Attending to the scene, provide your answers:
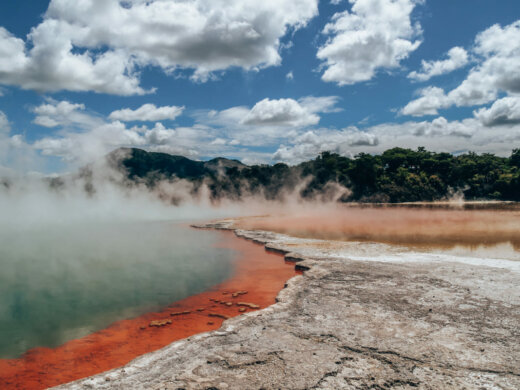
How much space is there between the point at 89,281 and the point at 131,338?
12.1ft

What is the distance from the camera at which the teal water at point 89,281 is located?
5324 millimetres

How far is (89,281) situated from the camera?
25.6 ft

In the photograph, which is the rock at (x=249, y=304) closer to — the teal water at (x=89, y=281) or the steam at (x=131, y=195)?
the teal water at (x=89, y=281)

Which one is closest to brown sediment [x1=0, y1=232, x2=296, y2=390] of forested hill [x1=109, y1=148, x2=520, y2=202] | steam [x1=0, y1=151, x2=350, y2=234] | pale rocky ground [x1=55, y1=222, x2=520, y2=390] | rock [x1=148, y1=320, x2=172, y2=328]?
rock [x1=148, y1=320, x2=172, y2=328]

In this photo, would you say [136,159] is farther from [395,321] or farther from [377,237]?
[395,321]

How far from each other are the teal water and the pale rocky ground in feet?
8.08

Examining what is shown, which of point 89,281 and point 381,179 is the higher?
point 381,179

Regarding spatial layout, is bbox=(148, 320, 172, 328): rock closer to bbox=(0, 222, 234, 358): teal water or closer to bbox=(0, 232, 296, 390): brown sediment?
bbox=(0, 232, 296, 390): brown sediment

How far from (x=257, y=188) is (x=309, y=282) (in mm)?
38233

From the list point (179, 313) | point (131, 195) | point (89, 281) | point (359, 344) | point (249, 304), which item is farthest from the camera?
point (131, 195)

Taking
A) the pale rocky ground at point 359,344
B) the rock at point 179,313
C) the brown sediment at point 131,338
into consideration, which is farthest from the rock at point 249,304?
the rock at point 179,313

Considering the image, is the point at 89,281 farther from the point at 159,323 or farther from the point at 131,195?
the point at 131,195

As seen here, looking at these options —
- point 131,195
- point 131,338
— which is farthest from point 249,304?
point 131,195

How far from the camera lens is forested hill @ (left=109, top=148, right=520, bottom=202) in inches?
1587
